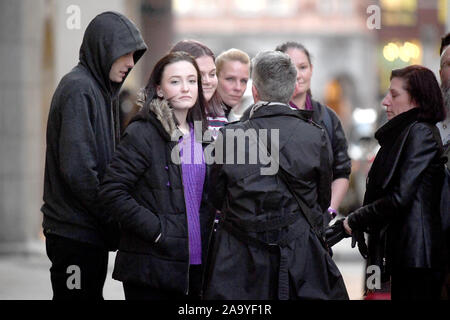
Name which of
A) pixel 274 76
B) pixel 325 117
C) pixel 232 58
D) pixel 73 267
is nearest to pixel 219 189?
pixel 274 76

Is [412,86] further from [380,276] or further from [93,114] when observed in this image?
[93,114]

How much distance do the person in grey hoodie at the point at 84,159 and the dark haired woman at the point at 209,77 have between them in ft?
2.23

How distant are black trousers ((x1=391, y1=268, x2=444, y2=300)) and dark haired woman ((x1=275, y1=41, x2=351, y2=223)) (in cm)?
123

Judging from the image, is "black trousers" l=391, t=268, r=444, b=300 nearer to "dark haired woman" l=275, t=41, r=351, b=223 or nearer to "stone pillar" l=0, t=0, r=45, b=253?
"dark haired woman" l=275, t=41, r=351, b=223

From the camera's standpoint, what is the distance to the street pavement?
11.3 metres

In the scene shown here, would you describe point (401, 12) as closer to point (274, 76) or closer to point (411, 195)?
point (411, 195)

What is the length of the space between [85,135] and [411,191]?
6.06 ft

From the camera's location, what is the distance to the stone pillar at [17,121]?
14578mm

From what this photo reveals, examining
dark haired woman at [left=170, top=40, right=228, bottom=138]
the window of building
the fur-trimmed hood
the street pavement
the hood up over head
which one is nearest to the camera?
the fur-trimmed hood

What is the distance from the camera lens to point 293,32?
6003 centimetres

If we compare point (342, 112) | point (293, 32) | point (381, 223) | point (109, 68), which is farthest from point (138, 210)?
point (293, 32)

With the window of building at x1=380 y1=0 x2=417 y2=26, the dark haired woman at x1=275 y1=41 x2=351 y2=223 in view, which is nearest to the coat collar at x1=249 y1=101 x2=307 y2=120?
the dark haired woman at x1=275 y1=41 x2=351 y2=223

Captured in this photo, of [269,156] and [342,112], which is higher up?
[269,156]
